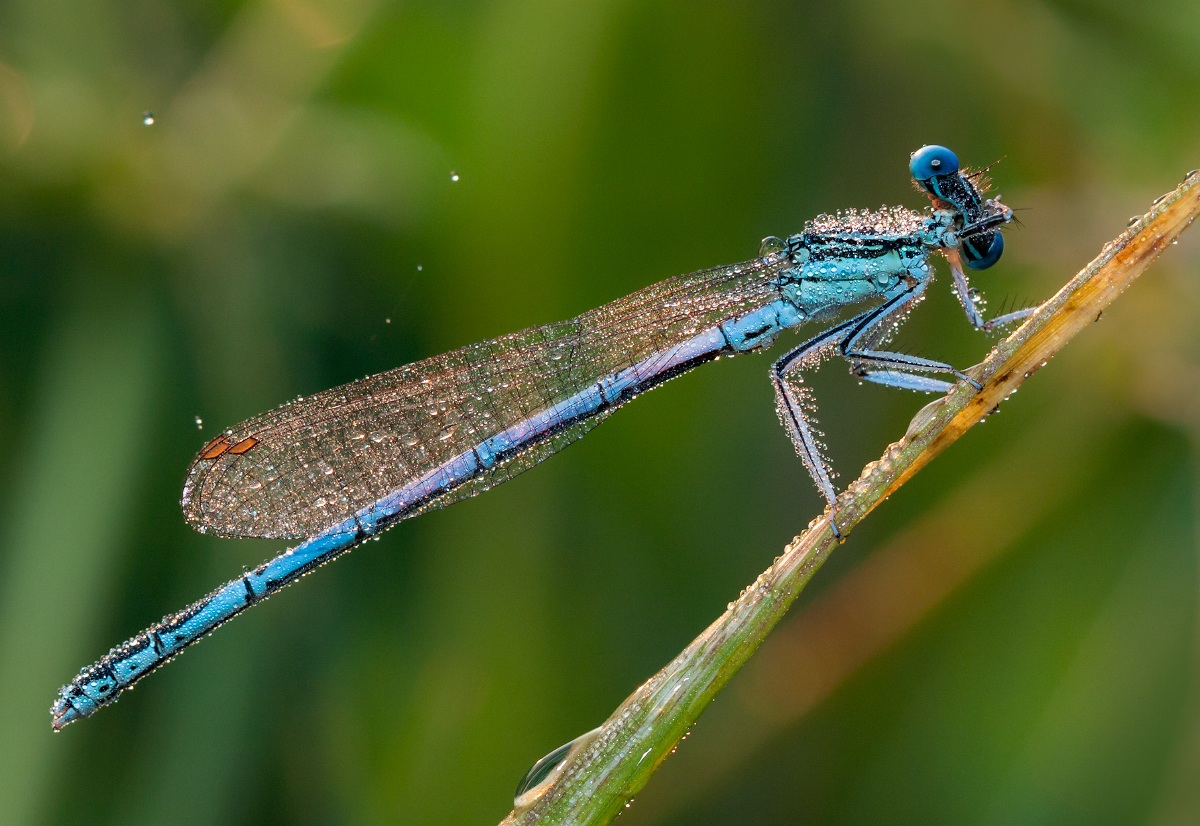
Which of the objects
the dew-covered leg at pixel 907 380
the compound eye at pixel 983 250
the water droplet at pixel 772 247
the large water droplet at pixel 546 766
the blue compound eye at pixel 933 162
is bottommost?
the large water droplet at pixel 546 766

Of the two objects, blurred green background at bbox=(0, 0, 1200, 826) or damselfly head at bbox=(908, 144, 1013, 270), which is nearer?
blurred green background at bbox=(0, 0, 1200, 826)

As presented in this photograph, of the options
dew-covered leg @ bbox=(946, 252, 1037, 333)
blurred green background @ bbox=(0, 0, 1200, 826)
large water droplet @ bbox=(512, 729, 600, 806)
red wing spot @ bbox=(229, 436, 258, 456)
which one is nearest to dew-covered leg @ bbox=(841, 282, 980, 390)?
dew-covered leg @ bbox=(946, 252, 1037, 333)

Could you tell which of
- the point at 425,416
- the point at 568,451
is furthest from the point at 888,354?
the point at 425,416

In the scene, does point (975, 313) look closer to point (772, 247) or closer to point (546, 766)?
point (772, 247)

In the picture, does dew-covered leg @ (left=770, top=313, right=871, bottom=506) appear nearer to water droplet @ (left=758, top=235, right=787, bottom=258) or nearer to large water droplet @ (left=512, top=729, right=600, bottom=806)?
water droplet @ (left=758, top=235, right=787, bottom=258)

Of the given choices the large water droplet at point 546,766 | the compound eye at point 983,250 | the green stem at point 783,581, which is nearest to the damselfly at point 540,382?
the compound eye at point 983,250

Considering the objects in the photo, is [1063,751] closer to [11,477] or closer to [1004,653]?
[1004,653]

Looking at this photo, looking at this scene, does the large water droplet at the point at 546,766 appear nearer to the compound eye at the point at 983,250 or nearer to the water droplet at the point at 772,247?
the water droplet at the point at 772,247
